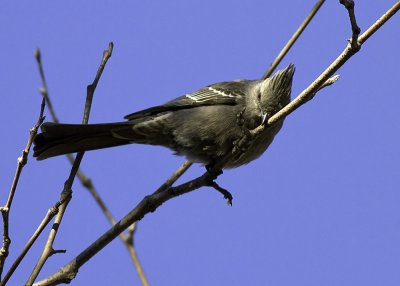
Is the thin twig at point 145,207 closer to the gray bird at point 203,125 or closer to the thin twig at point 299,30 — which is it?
the thin twig at point 299,30

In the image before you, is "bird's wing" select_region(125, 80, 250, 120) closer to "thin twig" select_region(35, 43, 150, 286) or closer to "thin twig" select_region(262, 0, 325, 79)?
"thin twig" select_region(262, 0, 325, 79)

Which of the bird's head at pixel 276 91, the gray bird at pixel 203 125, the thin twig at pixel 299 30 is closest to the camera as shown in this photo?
the thin twig at pixel 299 30

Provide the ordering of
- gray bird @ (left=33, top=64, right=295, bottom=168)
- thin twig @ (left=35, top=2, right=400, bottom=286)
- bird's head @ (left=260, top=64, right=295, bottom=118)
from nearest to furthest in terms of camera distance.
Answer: thin twig @ (left=35, top=2, right=400, bottom=286), gray bird @ (left=33, top=64, right=295, bottom=168), bird's head @ (left=260, top=64, right=295, bottom=118)

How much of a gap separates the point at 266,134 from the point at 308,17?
1.44 metres

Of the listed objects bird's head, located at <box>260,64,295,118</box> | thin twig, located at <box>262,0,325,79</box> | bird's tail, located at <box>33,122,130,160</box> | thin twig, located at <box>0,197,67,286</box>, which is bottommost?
thin twig, located at <box>0,197,67,286</box>

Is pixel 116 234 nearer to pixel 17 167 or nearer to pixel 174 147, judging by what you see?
pixel 17 167

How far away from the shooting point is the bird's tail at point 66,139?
5703 millimetres

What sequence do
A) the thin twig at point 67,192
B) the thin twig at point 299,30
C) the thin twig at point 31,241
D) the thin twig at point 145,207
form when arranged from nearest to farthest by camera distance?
the thin twig at point 31,241 → the thin twig at point 67,192 → the thin twig at point 145,207 → the thin twig at point 299,30

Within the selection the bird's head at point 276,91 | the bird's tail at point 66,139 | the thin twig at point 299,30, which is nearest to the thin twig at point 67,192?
the bird's tail at point 66,139

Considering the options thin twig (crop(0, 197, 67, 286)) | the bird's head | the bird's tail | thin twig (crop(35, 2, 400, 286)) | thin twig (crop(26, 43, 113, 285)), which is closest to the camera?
thin twig (crop(0, 197, 67, 286))

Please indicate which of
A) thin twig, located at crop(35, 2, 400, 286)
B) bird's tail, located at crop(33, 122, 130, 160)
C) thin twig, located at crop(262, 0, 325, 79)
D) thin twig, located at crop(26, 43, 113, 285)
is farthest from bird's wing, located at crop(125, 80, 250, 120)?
thin twig, located at crop(35, 2, 400, 286)

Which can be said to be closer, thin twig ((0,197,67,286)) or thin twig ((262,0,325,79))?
thin twig ((0,197,67,286))

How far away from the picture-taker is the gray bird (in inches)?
239

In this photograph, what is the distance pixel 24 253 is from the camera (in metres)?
3.28
